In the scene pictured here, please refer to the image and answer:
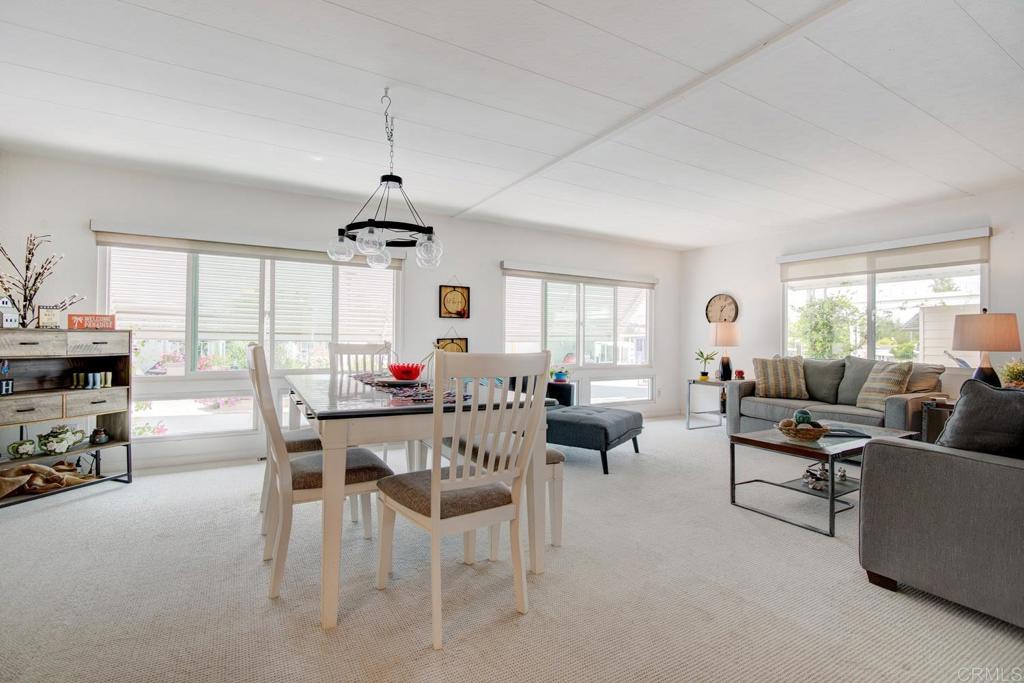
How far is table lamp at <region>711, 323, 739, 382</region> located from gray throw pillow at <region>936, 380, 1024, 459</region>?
3.88m

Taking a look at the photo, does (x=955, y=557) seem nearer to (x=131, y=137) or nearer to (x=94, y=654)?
(x=94, y=654)

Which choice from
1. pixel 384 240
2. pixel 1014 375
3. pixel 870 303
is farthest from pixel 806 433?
pixel 870 303

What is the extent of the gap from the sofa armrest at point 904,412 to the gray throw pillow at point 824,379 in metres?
0.81

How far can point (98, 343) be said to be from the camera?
3332 mm

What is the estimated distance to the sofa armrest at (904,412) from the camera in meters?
3.85

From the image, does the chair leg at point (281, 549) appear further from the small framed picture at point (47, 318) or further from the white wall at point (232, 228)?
the white wall at point (232, 228)

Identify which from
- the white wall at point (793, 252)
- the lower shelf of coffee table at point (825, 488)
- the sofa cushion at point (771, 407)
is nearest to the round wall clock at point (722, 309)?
the white wall at point (793, 252)

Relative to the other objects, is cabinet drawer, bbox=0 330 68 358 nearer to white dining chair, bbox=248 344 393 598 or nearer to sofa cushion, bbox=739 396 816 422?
white dining chair, bbox=248 344 393 598

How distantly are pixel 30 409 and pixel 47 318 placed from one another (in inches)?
23.2

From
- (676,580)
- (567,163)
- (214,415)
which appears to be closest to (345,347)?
(214,415)

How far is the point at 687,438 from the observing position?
17.0 feet

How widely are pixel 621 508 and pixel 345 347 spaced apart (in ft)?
7.11

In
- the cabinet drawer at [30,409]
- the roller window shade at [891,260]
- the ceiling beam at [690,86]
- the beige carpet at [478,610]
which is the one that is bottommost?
the beige carpet at [478,610]

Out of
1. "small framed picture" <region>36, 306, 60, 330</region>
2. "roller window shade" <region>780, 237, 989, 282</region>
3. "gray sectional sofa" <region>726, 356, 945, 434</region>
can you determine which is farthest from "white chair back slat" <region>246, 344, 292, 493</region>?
"roller window shade" <region>780, 237, 989, 282</region>
